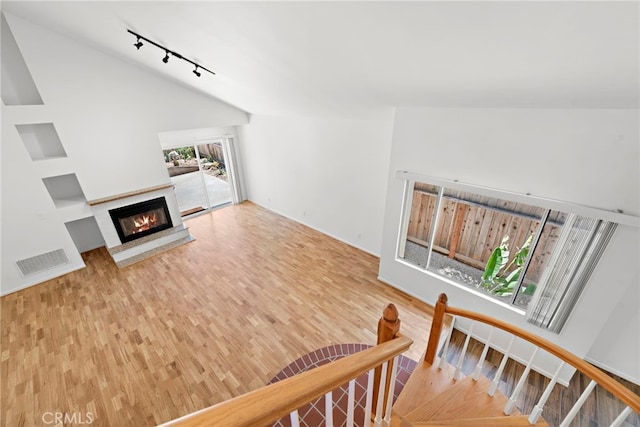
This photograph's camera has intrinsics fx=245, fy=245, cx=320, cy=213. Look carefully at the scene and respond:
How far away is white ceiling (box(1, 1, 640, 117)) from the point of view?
1.35m

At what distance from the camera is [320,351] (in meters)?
3.16

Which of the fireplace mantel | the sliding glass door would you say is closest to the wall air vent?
the fireplace mantel

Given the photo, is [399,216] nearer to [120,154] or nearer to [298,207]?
[298,207]

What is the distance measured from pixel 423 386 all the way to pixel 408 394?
0.16 metres

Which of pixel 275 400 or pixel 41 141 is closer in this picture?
pixel 275 400

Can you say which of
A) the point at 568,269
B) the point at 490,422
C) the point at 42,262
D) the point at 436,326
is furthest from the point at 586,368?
the point at 42,262

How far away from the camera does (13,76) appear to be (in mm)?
3982

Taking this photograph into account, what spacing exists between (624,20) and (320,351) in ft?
12.0

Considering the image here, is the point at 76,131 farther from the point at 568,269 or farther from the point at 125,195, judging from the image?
the point at 568,269

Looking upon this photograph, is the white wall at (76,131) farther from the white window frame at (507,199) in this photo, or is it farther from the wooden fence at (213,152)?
the white window frame at (507,199)

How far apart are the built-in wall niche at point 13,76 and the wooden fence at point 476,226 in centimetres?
675

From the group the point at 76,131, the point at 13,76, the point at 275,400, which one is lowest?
the point at 275,400

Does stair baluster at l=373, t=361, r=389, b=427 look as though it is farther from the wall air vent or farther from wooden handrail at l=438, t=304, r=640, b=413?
the wall air vent

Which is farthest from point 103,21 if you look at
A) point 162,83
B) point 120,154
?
point 120,154
